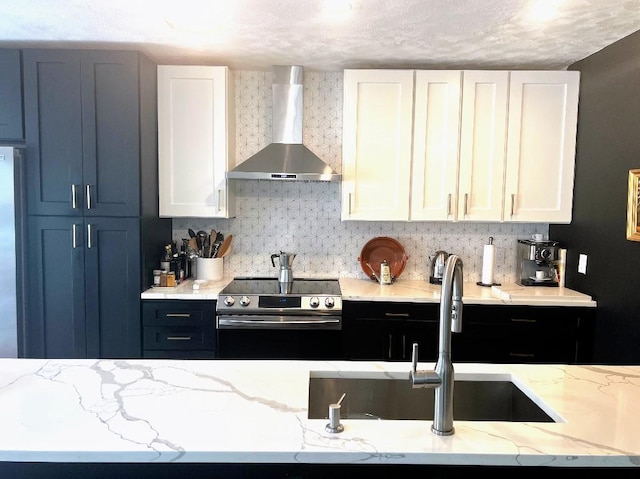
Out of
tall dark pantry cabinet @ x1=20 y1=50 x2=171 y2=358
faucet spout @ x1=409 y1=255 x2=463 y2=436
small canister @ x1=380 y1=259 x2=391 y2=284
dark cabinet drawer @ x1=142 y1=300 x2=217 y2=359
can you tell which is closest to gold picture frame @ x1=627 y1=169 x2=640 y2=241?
small canister @ x1=380 y1=259 x2=391 y2=284

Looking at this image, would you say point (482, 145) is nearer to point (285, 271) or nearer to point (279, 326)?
point (285, 271)

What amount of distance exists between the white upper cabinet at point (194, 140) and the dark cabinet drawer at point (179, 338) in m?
0.79

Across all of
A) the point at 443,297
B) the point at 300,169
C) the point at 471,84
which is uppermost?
the point at 471,84

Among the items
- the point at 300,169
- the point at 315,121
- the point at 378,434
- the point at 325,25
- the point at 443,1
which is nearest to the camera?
the point at 378,434

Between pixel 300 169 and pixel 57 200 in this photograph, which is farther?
pixel 300 169

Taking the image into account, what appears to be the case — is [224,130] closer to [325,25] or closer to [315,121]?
[315,121]

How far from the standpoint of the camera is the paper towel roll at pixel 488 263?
11.3 ft

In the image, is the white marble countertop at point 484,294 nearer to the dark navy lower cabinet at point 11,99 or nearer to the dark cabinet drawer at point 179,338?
the dark cabinet drawer at point 179,338

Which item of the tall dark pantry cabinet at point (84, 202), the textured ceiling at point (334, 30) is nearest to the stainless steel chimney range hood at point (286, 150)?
the textured ceiling at point (334, 30)

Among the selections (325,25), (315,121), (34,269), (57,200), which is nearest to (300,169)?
(315,121)

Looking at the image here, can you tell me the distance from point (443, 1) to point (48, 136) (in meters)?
2.42

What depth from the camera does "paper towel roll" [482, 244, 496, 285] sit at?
3451mm

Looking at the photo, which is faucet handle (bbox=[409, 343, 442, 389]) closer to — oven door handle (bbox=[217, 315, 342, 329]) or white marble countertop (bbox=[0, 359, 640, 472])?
white marble countertop (bbox=[0, 359, 640, 472])

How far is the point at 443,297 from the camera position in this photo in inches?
50.0
